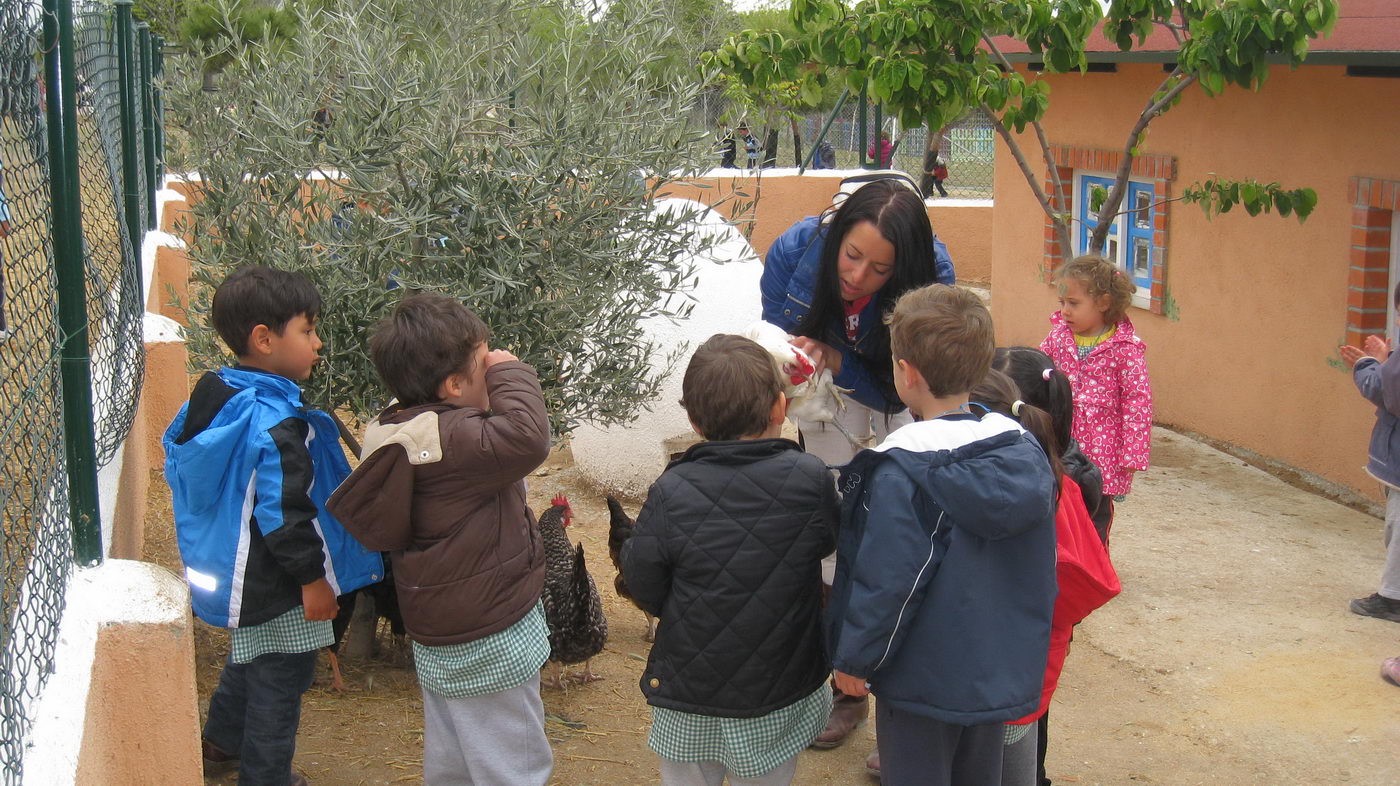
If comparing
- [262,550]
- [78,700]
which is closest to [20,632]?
[78,700]

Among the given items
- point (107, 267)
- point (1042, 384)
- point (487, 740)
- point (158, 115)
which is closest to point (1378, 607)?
point (1042, 384)

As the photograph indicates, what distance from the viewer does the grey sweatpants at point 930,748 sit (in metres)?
2.78

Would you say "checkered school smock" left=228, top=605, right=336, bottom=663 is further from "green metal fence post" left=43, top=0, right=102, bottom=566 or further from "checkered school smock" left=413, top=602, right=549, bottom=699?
"green metal fence post" left=43, top=0, right=102, bottom=566

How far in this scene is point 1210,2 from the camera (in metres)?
5.43

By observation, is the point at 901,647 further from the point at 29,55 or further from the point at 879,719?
the point at 29,55

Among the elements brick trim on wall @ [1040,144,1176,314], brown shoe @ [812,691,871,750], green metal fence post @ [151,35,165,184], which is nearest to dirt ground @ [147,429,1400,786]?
brown shoe @ [812,691,871,750]

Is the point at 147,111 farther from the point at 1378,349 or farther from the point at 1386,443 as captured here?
the point at 1386,443

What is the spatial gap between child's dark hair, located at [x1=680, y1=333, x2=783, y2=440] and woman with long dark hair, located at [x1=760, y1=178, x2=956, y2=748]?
0.83 m

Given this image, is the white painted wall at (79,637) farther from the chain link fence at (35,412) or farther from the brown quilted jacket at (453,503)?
the brown quilted jacket at (453,503)

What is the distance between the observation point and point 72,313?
8.93 feet

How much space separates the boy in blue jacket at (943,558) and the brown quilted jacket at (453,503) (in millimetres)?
782

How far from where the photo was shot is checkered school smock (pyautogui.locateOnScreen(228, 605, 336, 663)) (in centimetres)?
315

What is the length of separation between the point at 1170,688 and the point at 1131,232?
213 inches

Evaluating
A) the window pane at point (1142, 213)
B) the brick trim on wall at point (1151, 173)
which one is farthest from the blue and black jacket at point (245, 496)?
the window pane at point (1142, 213)
